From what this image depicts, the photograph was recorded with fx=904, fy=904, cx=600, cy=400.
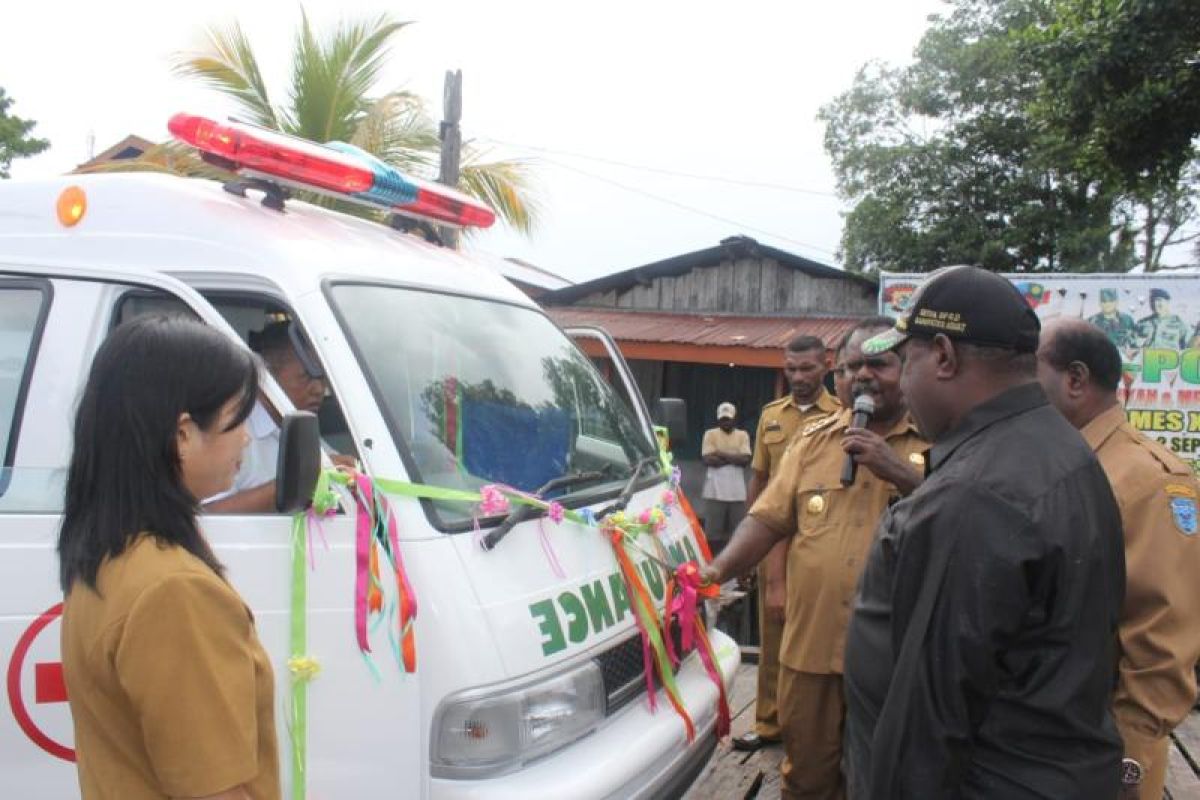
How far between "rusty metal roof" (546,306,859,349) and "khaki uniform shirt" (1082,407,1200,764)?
823 centimetres

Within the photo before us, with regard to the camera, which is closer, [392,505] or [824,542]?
[392,505]

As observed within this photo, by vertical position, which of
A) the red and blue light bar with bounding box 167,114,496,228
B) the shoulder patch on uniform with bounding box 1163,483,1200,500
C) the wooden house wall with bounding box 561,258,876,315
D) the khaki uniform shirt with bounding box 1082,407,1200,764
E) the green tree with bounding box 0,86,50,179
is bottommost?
the khaki uniform shirt with bounding box 1082,407,1200,764

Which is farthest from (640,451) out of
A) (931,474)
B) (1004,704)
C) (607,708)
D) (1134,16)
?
(1134,16)

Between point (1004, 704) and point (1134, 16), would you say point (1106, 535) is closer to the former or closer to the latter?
point (1004, 704)

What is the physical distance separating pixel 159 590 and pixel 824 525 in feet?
7.91

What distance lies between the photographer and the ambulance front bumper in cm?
211

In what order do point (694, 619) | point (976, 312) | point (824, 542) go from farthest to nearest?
1. point (824, 542)
2. point (694, 619)
3. point (976, 312)

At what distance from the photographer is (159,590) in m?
1.25

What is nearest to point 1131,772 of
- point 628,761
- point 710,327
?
point 628,761

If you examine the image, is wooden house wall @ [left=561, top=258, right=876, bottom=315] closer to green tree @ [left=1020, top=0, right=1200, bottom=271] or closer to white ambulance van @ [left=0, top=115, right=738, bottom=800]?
green tree @ [left=1020, top=0, right=1200, bottom=271]

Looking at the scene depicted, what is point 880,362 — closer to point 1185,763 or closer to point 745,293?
point 1185,763

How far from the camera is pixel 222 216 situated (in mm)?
2572

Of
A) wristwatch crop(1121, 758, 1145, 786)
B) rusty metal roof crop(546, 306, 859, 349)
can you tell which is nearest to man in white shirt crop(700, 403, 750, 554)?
rusty metal roof crop(546, 306, 859, 349)

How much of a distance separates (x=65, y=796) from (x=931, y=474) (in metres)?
2.19
